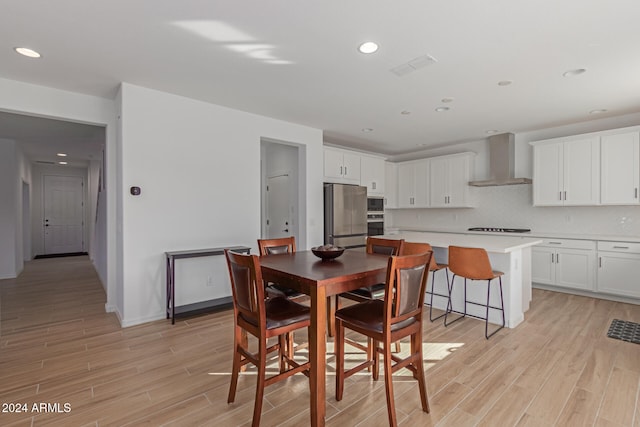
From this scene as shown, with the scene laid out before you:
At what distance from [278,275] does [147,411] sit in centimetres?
118

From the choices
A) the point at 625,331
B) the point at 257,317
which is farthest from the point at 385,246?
the point at 625,331

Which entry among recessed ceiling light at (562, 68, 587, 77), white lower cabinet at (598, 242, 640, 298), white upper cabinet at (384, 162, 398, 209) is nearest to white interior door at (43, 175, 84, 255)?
white upper cabinet at (384, 162, 398, 209)

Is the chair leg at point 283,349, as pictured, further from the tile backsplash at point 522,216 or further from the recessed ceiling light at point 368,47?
the tile backsplash at point 522,216

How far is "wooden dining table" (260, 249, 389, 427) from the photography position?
1709 mm

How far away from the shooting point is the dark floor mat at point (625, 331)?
3053mm

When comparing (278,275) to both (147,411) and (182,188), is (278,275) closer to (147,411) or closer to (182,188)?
(147,411)

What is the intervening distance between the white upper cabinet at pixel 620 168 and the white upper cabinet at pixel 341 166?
370 cm

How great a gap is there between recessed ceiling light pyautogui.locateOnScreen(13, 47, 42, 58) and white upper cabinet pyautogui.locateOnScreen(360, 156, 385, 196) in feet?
15.7

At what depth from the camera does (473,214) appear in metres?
6.23

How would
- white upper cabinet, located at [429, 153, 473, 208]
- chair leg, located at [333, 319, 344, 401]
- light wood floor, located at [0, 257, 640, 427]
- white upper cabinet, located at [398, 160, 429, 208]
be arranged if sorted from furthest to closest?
white upper cabinet, located at [398, 160, 429, 208] < white upper cabinet, located at [429, 153, 473, 208] < chair leg, located at [333, 319, 344, 401] < light wood floor, located at [0, 257, 640, 427]

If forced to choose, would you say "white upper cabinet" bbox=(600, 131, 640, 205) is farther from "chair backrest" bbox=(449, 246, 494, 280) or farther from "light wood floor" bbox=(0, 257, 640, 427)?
"chair backrest" bbox=(449, 246, 494, 280)

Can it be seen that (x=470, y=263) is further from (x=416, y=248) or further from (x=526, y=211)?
(x=526, y=211)

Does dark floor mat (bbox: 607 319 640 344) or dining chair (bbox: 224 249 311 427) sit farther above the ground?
dining chair (bbox: 224 249 311 427)

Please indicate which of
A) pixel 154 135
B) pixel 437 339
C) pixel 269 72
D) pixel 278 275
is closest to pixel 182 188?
pixel 154 135
